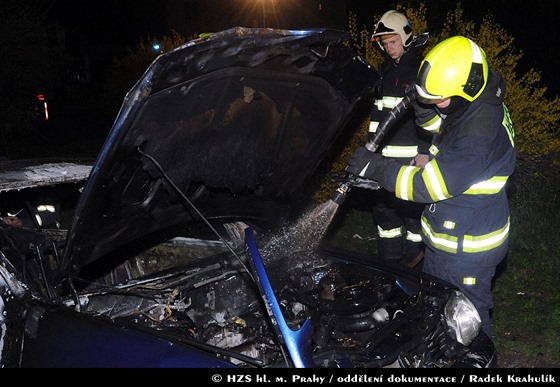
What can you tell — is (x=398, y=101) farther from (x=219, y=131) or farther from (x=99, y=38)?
(x=99, y=38)

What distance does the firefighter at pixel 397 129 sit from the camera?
523 centimetres

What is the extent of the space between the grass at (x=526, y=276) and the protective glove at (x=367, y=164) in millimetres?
542

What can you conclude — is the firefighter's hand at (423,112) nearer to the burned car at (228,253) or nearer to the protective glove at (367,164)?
the protective glove at (367,164)

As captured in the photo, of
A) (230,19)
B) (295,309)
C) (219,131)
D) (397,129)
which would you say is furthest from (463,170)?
(230,19)

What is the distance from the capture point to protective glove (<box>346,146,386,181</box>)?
3.83 meters

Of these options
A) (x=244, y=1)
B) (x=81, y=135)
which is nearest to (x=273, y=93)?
(x=81, y=135)

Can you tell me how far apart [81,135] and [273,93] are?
17.4 metres

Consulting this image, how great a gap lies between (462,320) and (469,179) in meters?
0.80

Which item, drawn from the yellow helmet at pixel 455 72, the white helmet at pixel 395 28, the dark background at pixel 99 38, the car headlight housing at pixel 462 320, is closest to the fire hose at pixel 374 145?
the yellow helmet at pixel 455 72

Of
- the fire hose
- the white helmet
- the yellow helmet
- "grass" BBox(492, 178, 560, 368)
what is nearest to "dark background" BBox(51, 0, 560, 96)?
"grass" BBox(492, 178, 560, 368)

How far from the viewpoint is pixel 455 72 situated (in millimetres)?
3439

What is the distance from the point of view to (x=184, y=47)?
248 centimetres

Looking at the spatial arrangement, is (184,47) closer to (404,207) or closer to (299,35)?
(299,35)

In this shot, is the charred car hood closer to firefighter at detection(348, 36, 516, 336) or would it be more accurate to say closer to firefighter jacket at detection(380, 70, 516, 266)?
firefighter at detection(348, 36, 516, 336)
